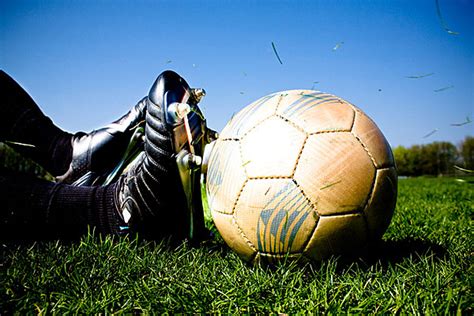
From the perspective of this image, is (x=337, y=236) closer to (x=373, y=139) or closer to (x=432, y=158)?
(x=373, y=139)

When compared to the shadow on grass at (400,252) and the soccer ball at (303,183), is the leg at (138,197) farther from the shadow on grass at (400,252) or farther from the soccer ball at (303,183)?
the shadow on grass at (400,252)

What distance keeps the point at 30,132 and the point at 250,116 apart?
1945 millimetres

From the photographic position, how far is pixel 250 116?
2.05 metres

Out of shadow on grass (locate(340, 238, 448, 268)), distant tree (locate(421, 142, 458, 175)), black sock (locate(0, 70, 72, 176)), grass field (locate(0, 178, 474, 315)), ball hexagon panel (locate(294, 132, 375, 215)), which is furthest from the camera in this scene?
distant tree (locate(421, 142, 458, 175))

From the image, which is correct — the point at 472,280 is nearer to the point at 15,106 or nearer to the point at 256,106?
the point at 256,106

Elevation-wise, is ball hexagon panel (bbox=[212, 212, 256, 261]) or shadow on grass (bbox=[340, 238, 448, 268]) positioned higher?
ball hexagon panel (bbox=[212, 212, 256, 261])

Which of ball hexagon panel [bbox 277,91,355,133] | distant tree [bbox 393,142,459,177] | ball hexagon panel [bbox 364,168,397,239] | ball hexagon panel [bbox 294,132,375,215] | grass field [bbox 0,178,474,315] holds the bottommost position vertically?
distant tree [bbox 393,142,459,177]

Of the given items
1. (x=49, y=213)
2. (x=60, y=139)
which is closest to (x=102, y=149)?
(x=60, y=139)

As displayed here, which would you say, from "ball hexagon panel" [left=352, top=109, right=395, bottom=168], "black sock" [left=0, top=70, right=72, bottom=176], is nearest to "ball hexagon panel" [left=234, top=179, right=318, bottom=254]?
"ball hexagon panel" [left=352, top=109, right=395, bottom=168]

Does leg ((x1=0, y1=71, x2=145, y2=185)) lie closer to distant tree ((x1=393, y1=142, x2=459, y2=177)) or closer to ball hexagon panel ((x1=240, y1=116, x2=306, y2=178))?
ball hexagon panel ((x1=240, y1=116, x2=306, y2=178))

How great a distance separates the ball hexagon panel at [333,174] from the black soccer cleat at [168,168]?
665 millimetres

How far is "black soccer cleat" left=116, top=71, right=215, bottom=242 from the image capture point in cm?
222

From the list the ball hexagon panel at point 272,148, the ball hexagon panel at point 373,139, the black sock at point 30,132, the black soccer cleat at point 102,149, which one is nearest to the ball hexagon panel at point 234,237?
the ball hexagon panel at point 272,148

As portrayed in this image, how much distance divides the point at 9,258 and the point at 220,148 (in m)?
1.18
